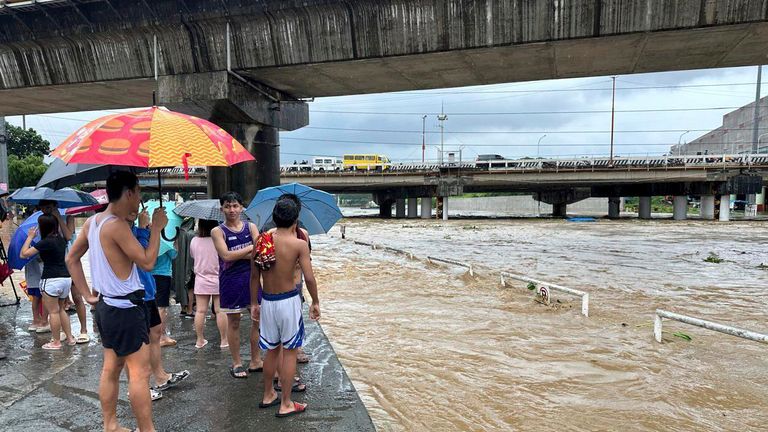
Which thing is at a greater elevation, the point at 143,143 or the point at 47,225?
the point at 143,143

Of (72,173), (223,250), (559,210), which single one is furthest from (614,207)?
(72,173)

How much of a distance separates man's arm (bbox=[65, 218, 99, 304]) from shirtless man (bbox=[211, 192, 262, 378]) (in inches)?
43.1

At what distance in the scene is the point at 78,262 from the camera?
3637 millimetres

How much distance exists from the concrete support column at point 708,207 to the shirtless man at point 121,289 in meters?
55.3

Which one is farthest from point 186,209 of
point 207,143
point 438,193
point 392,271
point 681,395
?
point 438,193

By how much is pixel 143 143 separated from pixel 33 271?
4.37 meters

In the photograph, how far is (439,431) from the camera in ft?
14.3

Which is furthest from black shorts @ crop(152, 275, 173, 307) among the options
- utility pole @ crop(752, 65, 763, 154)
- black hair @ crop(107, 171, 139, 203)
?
utility pole @ crop(752, 65, 763, 154)

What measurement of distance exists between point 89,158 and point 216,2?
910 cm

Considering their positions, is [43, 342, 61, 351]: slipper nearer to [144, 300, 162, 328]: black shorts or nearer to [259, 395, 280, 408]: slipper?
[144, 300, 162, 328]: black shorts

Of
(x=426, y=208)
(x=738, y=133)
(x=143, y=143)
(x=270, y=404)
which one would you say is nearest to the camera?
(x=143, y=143)

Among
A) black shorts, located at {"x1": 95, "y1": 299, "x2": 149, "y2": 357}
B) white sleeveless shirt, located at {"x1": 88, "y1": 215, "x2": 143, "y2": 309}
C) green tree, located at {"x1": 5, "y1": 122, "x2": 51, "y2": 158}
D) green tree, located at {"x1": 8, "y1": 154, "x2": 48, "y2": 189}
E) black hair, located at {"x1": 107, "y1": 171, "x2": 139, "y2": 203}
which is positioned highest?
green tree, located at {"x1": 5, "y1": 122, "x2": 51, "y2": 158}

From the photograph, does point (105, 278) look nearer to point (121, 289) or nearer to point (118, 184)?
point (121, 289)

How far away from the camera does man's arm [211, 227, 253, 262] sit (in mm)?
4367
